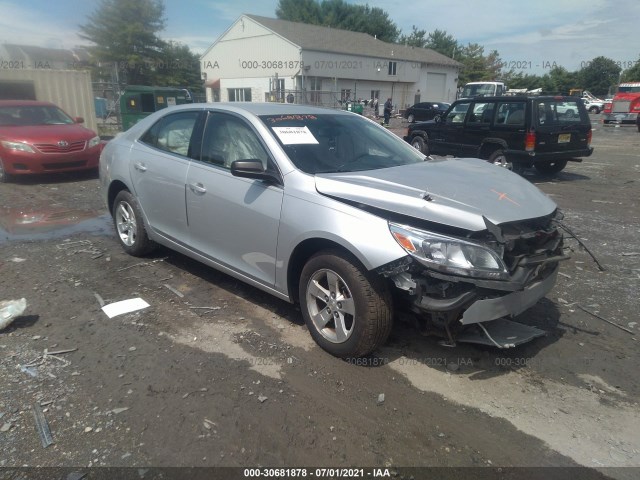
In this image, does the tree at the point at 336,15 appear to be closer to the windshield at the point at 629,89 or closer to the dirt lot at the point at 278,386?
the windshield at the point at 629,89

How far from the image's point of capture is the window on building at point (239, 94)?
43591mm

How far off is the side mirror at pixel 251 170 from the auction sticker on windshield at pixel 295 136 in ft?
1.14

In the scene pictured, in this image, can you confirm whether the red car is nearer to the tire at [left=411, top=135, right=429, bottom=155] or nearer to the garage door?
the tire at [left=411, top=135, right=429, bottom=155]

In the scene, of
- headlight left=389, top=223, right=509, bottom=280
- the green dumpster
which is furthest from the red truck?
headlight left=389, top=223, right=509, bottom=280

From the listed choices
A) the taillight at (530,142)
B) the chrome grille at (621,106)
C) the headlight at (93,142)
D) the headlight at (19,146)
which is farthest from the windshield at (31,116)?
the chrome grille at (621,106)

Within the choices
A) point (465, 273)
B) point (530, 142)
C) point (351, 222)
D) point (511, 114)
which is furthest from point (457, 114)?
point (465, 273)

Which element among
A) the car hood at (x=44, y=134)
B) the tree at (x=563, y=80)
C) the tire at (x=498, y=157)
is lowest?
the tire at (x=498, y=157)

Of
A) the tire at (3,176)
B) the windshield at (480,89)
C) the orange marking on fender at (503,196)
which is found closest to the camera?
the orange marking on fender at (503,196)

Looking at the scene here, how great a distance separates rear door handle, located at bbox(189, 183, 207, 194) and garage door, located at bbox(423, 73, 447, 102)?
51359mm

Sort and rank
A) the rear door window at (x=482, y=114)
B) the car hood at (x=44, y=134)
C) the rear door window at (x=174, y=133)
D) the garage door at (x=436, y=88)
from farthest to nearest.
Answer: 1. the garage door at (x=436, y=88)
2. the rear door window at (x=482, y=114)
3. the car hood at (x=44, y=134)
4. the rear door window at (x=174, y=133)

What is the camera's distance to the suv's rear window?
993 cm

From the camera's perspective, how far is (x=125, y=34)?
4128 centimetres

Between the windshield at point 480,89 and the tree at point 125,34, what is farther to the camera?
the tree at point 125,34

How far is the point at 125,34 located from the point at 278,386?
4598cm
